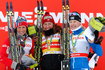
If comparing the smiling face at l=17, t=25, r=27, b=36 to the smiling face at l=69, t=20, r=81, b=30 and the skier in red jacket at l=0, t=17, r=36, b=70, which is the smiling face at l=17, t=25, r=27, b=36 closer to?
the skier in red jacket at l=0, t=17, r=36, b=70

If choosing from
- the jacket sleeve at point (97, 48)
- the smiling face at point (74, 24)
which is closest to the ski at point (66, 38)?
the smiling face at point (74, 24)

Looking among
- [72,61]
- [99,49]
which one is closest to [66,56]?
[72,61]

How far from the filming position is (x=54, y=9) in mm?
4977

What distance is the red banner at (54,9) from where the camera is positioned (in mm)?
4953

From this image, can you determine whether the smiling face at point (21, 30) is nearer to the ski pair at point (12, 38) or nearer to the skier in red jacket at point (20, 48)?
the skier in red jacket at point (20, 48)

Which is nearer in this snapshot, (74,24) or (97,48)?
(97,48)

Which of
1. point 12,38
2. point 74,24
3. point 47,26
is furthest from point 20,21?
point 74,24

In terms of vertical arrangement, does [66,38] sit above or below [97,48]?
above

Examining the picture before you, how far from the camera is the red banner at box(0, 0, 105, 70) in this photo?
4.95 metres

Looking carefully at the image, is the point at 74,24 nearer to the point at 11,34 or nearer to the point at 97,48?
the point at 97,48

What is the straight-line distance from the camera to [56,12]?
497 cm

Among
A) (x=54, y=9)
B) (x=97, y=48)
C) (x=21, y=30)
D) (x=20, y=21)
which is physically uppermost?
(x=54, y=9)

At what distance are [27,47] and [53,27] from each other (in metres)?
0.43

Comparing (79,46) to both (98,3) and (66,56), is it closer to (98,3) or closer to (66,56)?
(66,56)
